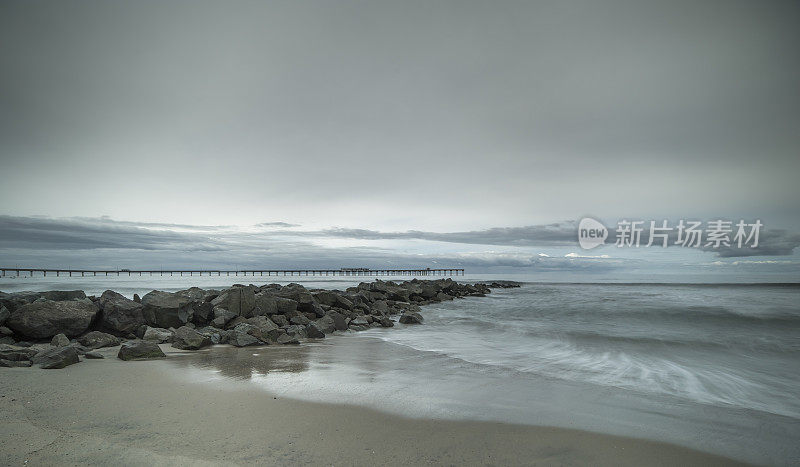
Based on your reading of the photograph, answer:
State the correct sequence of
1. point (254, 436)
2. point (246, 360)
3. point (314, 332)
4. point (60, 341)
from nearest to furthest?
point (254, 436)
point (246, 360)
point (60, 341)
point (314, 332)

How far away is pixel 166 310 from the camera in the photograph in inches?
363

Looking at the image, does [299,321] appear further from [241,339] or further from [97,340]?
[97,340]

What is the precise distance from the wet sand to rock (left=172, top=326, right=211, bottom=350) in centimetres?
295

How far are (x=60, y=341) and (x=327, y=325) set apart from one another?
18.3 feet

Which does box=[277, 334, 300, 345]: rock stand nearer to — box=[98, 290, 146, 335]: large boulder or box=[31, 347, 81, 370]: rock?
box=[98, 290, 146, 335]: large boulder

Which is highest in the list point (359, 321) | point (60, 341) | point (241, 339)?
point (60, 341)

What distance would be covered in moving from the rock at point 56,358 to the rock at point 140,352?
0.63 meters

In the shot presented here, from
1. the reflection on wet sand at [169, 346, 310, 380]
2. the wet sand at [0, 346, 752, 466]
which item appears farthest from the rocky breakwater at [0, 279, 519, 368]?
the wet sand at [0, 346, 752, 466]

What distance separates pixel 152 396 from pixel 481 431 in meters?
3.41

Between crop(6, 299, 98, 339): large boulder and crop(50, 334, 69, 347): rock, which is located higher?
crop(6, 299, 98, 339): large boulder

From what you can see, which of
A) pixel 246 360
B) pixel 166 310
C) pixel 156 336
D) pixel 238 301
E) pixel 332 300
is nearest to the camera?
pixel 246 360

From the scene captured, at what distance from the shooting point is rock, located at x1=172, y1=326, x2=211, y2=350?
23.8 feet

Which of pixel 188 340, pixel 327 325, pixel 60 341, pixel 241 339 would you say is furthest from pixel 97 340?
pixel 327 325

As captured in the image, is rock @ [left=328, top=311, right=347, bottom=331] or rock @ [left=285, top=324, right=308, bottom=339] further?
rock @ [left=328, top=311, right=347, bottom=331]
